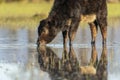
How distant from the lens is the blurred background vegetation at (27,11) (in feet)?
84.9

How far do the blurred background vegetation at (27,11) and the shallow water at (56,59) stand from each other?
726cm

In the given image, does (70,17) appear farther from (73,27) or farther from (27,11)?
(27,11)

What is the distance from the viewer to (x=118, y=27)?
22469 millimetres

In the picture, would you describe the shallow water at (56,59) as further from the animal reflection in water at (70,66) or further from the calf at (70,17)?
the calf at (70,17)

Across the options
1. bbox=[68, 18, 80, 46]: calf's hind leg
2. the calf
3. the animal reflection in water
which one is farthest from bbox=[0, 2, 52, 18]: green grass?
the animal reflection in water

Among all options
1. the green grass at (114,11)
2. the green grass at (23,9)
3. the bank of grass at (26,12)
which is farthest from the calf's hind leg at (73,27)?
the green grass at (23,9)

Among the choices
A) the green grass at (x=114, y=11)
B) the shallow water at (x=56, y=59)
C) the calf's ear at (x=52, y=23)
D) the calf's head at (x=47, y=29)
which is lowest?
the green grass at (x=114, y=11)

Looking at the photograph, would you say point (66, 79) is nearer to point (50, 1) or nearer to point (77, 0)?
point (77, 0)

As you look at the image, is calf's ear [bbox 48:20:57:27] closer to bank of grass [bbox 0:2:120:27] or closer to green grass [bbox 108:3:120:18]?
bank of grass [bbox 0:2:120:27]

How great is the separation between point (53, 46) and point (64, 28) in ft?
2.80

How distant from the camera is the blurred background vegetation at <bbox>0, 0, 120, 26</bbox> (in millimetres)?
25892

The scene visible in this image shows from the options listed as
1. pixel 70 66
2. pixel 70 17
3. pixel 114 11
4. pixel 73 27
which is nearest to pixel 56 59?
pixel 70 66

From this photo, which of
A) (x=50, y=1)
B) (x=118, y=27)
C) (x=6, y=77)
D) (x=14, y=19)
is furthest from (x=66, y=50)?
(x=50, y=1)

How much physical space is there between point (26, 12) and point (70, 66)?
19.1 m
